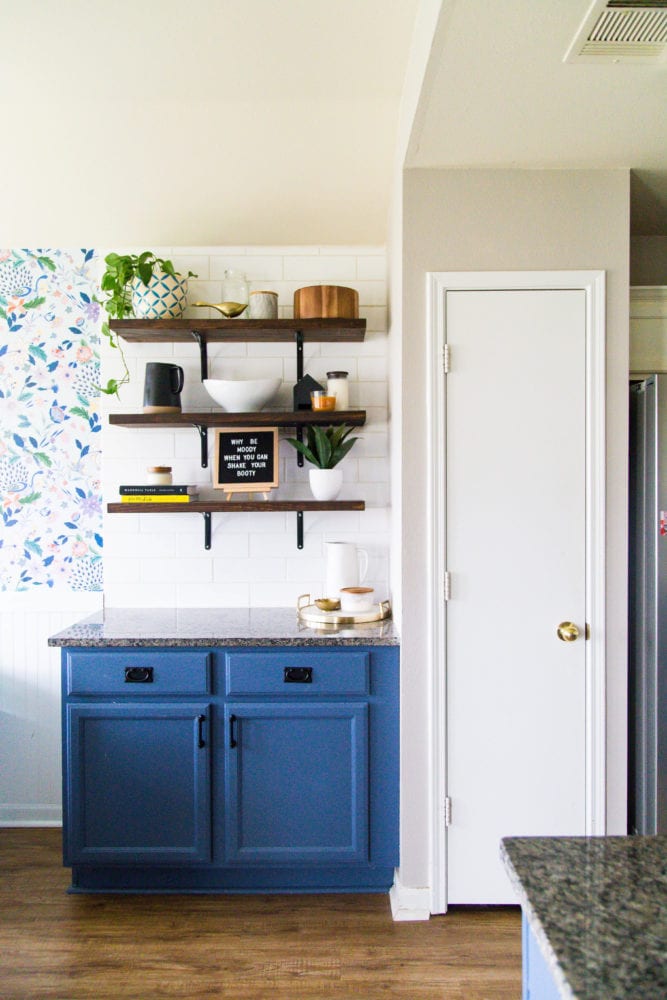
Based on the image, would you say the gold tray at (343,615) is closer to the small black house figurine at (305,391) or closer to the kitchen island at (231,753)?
the kitchen island at (231,753)

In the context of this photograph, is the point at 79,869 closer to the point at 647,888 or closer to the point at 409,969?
the point at 409,969

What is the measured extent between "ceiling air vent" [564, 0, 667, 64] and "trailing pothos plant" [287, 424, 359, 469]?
142 centimetres

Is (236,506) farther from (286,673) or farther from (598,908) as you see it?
(598,908)

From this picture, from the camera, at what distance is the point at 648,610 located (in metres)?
2.34

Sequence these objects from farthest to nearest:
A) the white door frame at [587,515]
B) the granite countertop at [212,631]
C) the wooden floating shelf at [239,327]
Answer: the wooden floating shelf at [239,327], the granite countertop at [212,631], the white door frame at [587,515]

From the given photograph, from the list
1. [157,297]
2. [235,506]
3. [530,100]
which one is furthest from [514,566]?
[157,297]

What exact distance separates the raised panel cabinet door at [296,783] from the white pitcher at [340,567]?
488 mm

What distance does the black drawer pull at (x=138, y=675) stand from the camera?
2.39 m

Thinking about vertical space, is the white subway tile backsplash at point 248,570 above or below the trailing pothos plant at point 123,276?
below

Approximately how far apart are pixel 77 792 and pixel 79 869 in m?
0.30

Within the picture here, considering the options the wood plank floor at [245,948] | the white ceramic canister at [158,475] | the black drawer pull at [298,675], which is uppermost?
the white ceramic canister at [158,475]

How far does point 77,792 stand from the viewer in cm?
239

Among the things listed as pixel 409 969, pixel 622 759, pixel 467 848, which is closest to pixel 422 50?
pixel 622 759

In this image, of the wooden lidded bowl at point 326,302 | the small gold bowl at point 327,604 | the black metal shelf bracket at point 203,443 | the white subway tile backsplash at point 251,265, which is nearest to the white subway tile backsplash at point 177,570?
the black metal shelf bracket at point 203,443
